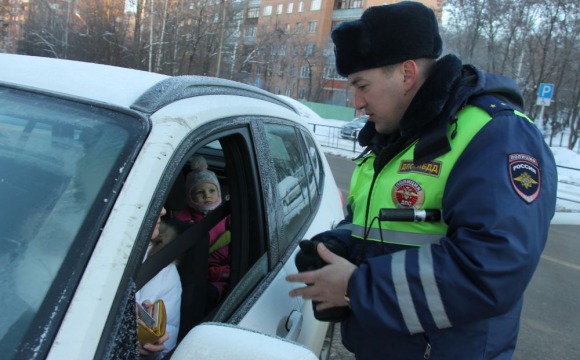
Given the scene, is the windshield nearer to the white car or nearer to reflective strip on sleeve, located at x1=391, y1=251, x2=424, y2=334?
the white car

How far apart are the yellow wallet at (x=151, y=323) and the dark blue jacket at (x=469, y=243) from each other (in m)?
0.60

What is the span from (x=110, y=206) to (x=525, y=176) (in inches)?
40.4

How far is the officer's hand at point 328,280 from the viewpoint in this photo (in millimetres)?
1351

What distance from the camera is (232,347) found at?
3.18 ft

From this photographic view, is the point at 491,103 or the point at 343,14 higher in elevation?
the point at 343,14

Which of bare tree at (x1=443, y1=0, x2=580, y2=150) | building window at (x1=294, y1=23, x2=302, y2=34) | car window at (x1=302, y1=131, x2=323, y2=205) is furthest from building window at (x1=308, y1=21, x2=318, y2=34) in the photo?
car window at (x1=302, y1=131, x2=323, y2=205)

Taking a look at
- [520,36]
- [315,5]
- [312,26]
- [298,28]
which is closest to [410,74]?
[520,36]

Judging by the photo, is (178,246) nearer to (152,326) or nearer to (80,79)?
(152,326)

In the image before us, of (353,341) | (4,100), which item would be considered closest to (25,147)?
(4,100)

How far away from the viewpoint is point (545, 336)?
4.02 metres

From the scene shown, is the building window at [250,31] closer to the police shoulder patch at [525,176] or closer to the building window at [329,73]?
the building window at [329,73]

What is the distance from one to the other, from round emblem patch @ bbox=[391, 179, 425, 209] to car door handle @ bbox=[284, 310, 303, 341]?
24.9 inches

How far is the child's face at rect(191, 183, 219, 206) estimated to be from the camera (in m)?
2.55

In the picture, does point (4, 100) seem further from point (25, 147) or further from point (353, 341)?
point (353, 341)
